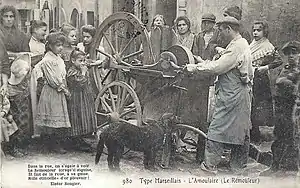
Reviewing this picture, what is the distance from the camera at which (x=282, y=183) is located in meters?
4.57

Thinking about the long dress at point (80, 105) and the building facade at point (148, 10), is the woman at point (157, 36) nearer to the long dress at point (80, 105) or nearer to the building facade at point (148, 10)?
the building facade at point (148, 10)

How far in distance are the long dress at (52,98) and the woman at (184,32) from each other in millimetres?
821

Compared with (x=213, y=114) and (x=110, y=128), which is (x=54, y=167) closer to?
(x=110, y=128)

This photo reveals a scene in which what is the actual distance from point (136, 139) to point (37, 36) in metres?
0.97

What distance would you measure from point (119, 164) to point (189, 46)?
943 mm

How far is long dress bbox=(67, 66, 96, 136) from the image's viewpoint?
14.8 ft

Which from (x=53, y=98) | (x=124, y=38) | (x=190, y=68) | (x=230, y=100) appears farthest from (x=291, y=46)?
(x=53, y=98)

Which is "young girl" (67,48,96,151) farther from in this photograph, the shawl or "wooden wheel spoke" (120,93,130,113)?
the shawl

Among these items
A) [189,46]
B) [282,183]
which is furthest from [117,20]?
[282,183]

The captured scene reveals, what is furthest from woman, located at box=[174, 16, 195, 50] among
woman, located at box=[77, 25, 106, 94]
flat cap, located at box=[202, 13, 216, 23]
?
woman, located at box=[77, 25, 106, 94]

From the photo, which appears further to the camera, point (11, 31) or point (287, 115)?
point (287, 115)

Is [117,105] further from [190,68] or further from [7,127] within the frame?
[7,127]

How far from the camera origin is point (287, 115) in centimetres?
453

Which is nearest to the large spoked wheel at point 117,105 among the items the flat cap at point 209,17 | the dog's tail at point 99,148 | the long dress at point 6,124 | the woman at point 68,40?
the dog's tail at point 99,148
